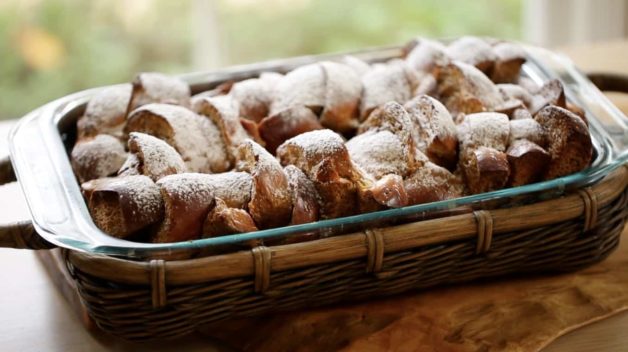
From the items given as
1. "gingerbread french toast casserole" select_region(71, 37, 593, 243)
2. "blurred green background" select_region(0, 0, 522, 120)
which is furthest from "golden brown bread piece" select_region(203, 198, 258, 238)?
"blurred green background" select_region(0, 0, 522, 120)

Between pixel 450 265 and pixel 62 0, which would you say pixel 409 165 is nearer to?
pixel 450 265

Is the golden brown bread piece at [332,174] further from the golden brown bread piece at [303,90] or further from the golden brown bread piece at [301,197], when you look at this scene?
the golden brown bread piece at [303,90]

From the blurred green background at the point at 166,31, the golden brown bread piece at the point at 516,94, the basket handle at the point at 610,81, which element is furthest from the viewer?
the blurred green background at the point at 166,31

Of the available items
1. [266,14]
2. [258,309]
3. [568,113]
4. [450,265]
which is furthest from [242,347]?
[266,14]

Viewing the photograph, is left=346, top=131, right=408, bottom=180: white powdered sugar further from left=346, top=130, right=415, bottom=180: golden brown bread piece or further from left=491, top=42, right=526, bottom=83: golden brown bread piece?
left=491, top=42, right=526, bottom=83: golden brown bread piece

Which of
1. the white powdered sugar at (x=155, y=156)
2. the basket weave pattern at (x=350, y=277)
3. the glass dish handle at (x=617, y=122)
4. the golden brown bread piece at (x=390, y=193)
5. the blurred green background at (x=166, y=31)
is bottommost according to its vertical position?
the blurred green background at (x=166, y=31)

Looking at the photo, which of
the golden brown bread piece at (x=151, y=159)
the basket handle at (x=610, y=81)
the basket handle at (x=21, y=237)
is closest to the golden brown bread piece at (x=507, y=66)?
the basket handle at (x=610, y=81)
